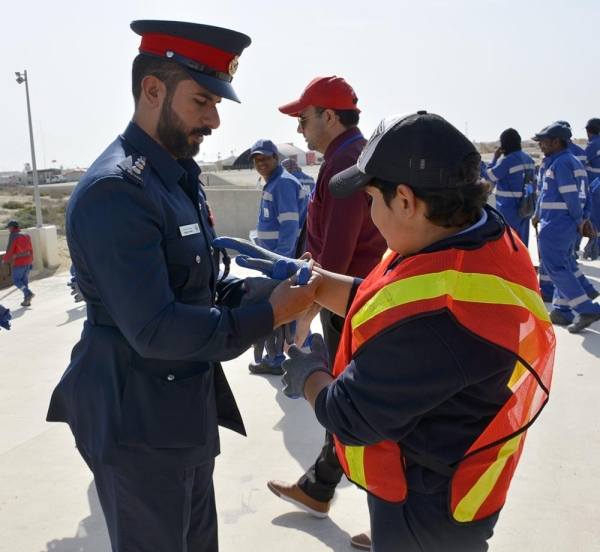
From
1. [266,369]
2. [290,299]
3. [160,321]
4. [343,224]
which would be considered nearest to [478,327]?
[290,299]

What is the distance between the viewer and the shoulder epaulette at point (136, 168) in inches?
72.4

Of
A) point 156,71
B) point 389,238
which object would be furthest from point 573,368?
point 156,71

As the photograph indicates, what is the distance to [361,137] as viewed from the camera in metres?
3.48

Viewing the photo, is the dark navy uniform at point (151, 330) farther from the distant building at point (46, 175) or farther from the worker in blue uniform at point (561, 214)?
the distant building at point (46, 175)

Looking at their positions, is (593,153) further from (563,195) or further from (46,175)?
(46,175)

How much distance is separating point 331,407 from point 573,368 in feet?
13.6

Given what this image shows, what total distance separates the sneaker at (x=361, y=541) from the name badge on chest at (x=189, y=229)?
1800mm

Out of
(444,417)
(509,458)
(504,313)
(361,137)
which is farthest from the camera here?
(361,137)

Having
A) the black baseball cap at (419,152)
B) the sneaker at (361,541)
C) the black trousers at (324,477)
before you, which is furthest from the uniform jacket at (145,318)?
the sneaker at (361,541)

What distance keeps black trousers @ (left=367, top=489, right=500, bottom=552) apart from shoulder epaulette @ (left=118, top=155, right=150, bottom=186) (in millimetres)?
1214

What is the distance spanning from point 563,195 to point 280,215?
10.0 feet

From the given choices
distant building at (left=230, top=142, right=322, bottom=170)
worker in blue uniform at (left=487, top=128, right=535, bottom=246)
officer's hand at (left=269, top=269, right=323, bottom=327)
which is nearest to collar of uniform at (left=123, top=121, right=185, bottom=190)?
officer's hand at (left=269, top=269, right=323, bottom=327)

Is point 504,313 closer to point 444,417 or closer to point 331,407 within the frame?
point 444,417

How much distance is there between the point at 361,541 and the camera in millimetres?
2926
